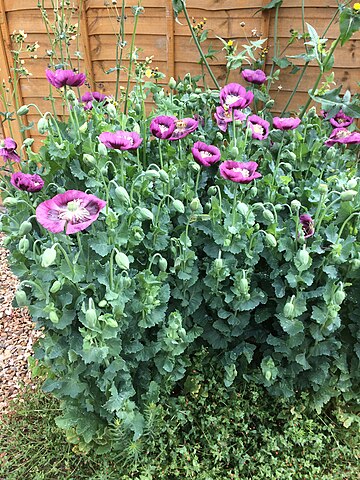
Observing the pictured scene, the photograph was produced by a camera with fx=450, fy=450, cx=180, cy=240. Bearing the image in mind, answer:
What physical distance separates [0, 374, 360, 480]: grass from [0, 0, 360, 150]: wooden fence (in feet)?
5.27

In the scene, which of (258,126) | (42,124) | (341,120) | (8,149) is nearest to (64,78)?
(42,124)

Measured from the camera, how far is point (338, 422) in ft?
6.63

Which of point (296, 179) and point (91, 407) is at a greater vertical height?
point (296, 179)

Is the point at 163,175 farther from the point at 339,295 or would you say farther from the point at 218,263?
the point at 339,295

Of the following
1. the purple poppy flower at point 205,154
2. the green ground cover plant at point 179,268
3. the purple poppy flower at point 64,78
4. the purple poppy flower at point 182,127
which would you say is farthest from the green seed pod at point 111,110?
the purple poppy flower at point 205,154

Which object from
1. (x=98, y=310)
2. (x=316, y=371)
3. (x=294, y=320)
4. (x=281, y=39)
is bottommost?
(x=316, y=371)

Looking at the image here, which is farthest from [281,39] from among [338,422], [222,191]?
[338,422]

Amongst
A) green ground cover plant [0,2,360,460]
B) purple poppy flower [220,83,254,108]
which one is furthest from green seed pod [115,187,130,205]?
purple poppy flower [220,83,254,108]

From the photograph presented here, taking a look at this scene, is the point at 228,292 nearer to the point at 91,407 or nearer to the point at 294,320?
the point at 294,320

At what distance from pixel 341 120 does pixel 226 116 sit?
2.00ft

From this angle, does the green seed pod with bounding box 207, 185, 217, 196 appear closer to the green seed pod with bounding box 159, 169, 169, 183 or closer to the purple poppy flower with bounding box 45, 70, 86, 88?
the green seed pod with bounding box 159, 169, 169, 183

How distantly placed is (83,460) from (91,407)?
1.34 ft

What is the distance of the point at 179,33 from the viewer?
288 centimetres

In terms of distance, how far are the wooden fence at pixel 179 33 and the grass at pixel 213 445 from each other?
5.27 feet
